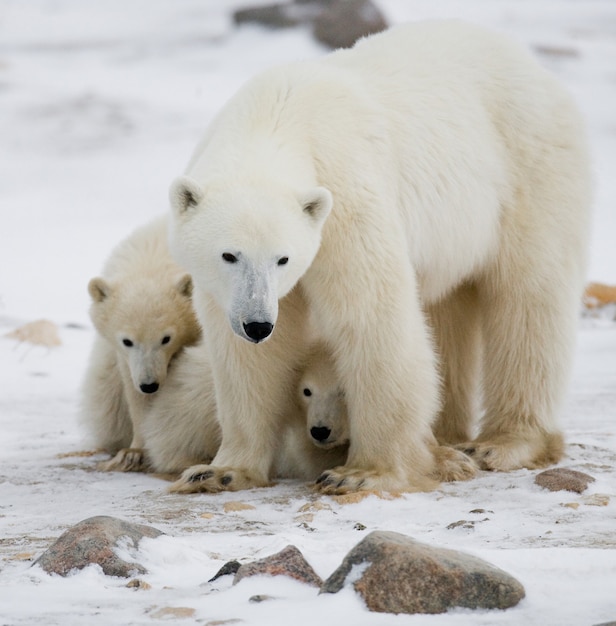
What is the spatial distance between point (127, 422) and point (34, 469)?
778 mm

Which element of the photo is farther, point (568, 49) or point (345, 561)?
point (568, 49)

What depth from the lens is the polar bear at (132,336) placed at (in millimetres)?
4742

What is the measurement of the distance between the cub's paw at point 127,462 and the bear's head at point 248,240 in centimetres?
134

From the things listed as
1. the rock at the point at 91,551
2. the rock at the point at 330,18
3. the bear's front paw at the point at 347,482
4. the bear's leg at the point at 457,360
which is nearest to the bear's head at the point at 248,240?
the bear's front paw at the point at 347,482

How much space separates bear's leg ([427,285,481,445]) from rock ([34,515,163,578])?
2.55m

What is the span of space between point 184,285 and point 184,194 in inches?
49.6

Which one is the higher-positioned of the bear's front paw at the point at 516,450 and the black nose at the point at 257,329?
the black nose at the point at 257,329

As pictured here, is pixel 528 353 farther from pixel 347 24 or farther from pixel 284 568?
pixel 347 24

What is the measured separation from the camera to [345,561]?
8.00 feet

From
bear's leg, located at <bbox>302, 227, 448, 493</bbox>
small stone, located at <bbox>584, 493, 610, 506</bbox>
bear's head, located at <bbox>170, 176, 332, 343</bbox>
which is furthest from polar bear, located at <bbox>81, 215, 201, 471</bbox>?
small stone, located at <bbox>584, 493, 610, 506</bbox>

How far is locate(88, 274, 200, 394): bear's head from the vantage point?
15.5ft

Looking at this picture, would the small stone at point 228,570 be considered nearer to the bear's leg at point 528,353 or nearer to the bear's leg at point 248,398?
the bear's leg at point 248,398

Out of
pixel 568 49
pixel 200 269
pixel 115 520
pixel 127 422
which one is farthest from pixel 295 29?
pixel 115 520

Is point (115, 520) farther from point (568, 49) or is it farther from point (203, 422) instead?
point (568, 49)
